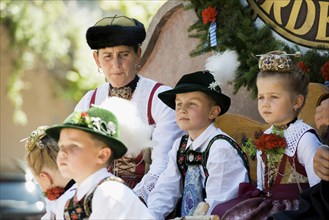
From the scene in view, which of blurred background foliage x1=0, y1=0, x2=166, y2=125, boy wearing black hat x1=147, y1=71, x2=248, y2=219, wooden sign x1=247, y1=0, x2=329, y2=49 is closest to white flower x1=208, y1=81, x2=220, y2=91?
boy wearing black hat x1=147, y1=71, x2=248, y2=219

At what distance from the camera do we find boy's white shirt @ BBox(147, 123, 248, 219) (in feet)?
19.5

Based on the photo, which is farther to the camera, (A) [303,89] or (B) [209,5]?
(B) [209,5]

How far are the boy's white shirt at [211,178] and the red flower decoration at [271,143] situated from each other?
0.20 metres

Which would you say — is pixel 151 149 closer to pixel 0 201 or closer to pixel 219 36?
pixel 219 36

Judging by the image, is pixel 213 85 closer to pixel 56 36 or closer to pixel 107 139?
pixel 107 139

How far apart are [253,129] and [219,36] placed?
675mm

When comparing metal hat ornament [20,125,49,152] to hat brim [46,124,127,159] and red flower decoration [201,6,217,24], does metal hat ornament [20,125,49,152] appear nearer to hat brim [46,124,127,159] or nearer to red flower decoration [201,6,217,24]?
hat brim [46,124,127,159]

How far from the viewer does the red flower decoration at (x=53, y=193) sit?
5738 mm

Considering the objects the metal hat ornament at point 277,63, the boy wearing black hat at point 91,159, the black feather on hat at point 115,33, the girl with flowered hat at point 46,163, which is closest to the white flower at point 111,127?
the boy wearing black hat at point 91,159

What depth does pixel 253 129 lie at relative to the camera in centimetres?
668

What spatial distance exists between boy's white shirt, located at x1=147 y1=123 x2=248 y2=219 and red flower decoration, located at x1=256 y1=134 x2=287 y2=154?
0.65 feet

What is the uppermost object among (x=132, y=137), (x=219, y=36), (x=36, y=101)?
(x=36, y=101)

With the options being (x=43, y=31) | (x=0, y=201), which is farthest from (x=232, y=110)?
(x=43, y=31)

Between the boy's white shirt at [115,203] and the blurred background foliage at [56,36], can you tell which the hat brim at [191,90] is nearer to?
the boy's white shirt at [115,203]
